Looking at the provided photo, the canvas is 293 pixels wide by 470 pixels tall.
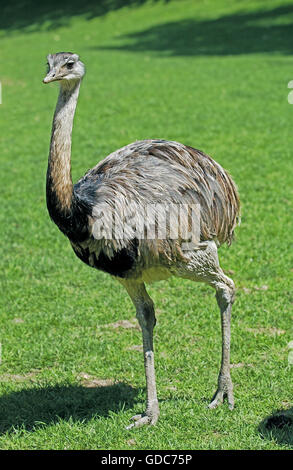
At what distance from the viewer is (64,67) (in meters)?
4.07

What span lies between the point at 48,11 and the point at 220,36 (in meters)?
9.69

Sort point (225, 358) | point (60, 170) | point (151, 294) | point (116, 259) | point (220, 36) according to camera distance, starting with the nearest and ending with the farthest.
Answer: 1. point (60, 170)
2. point (116, 259)
3. point (225, 358)
4. point (151, 294)
5. point (220, 36)

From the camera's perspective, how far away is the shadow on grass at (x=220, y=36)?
745 inches

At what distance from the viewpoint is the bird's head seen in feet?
13.2

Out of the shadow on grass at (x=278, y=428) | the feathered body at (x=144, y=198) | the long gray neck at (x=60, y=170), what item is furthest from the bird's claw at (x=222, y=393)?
the long gray neck at (x=60, y=170)

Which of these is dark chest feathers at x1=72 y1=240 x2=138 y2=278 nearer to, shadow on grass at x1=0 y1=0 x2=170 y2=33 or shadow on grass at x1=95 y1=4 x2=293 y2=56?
shadow on grass at x1=95 y1=4 x2=293 y2=56

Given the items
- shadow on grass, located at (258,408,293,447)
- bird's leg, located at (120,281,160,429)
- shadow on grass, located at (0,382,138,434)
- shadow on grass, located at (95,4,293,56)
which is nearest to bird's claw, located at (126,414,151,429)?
bird's leg, located at (120,281,160,429)

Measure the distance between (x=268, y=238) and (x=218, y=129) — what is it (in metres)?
4.53

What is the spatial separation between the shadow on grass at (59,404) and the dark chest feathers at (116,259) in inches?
38.4

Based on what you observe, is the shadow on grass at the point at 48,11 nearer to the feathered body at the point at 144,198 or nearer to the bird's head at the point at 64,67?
the feathered body at the point at 144,198

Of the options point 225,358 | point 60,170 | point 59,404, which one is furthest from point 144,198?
point 59,404

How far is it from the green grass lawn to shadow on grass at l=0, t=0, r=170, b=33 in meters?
9.96

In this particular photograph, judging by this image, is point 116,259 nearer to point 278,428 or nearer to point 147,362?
point 147,362
